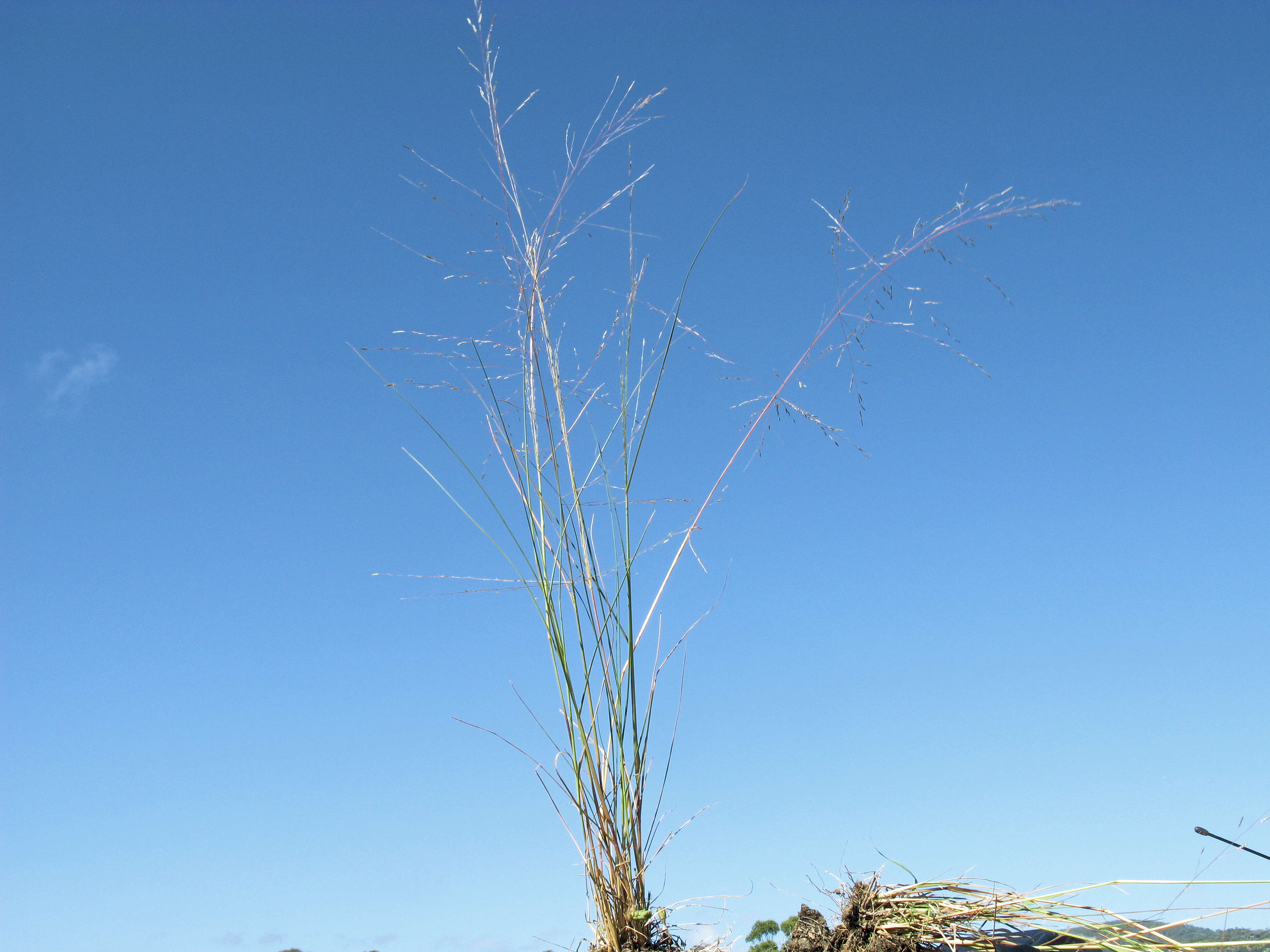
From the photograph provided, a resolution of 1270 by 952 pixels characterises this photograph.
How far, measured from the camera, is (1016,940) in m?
1.75

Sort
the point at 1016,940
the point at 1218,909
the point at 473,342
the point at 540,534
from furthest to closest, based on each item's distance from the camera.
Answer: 1. the point at 473,342
2. the point at 540,534
3. the point at 1016,940
4. the point at 1218,909

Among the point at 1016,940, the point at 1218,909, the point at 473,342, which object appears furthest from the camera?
the point at 473,342

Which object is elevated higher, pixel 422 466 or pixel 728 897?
pixel 422 466

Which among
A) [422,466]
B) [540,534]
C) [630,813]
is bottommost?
[630,813]

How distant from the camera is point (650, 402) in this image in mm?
2115

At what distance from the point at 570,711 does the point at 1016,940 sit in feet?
3.25

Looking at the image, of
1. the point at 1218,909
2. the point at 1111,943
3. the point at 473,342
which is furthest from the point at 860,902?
the point at 473,342

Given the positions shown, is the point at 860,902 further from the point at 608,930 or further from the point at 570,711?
the point at 570,711

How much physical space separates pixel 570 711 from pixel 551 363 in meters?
0.81

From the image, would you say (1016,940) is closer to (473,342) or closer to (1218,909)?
(1218,909)

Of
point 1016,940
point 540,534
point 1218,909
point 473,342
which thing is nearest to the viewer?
point 1218,909

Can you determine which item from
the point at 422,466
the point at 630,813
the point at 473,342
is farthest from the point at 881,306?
the point at 630,813

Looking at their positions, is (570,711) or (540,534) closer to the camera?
(570,711)

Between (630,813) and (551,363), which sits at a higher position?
(551,363)
